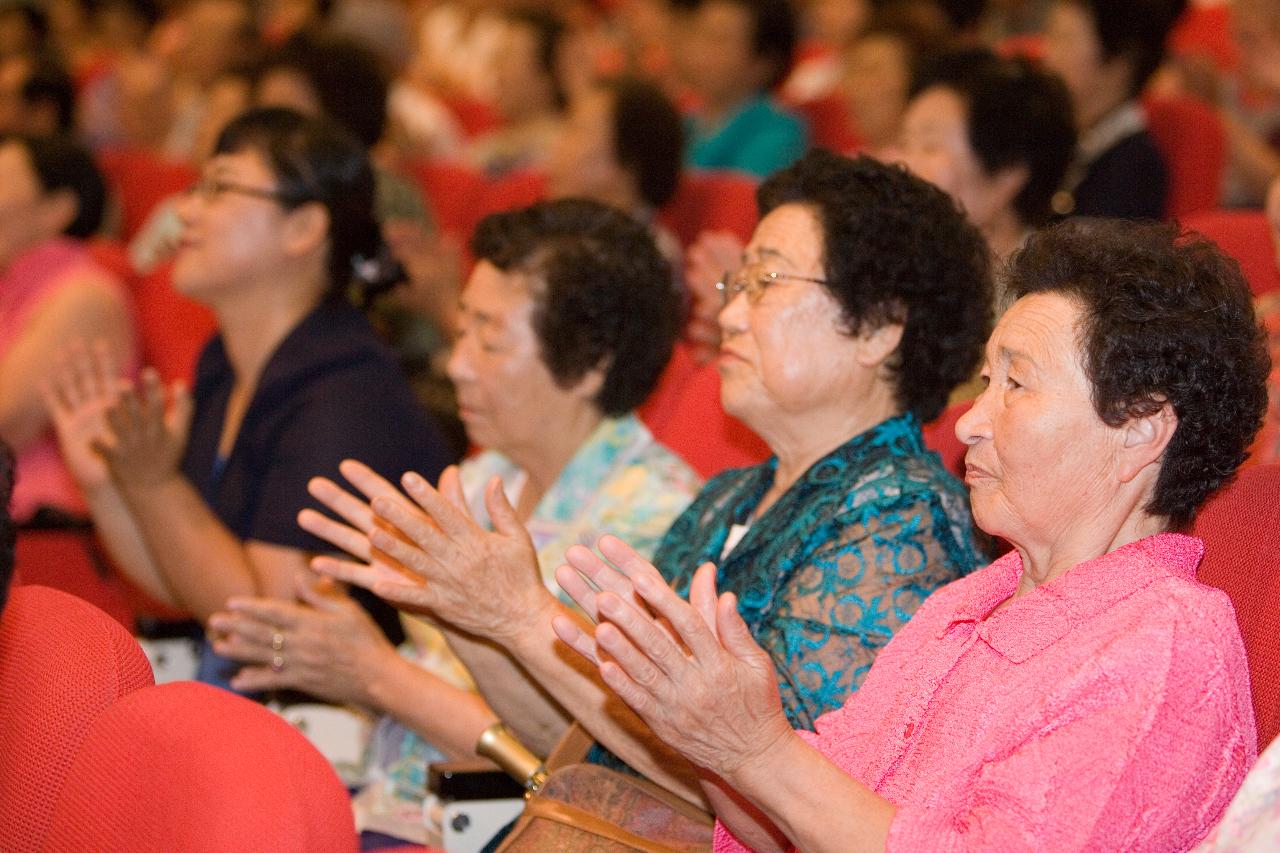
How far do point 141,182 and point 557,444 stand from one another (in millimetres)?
3612

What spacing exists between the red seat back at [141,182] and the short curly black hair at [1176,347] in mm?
4156

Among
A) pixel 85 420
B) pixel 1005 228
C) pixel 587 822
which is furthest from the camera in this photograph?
pixel 1005 228

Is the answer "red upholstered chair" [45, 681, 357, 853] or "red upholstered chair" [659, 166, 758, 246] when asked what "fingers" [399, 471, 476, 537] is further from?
"red upholstered chair" [659, 166, 758, 246]

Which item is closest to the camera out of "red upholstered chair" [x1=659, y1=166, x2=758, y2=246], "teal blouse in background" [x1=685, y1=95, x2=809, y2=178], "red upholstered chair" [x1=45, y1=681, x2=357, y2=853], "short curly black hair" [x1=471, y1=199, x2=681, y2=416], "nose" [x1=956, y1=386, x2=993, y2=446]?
"red upholstered chair" [x1=45, y1=681, x2=357, y2=853]

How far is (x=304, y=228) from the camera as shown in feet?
9.52

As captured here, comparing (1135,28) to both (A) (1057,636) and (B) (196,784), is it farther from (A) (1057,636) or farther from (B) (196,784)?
(B) (196,784)

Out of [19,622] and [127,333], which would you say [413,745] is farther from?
[127,333]

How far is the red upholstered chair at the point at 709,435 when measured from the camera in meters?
2.50

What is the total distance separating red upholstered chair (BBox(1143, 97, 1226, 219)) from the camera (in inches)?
143

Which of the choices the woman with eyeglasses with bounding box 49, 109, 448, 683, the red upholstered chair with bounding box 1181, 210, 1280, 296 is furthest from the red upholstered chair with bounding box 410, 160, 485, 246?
the red upholstered chair with bounding box 1181, 210, 1280, 296

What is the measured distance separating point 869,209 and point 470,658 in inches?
32.3

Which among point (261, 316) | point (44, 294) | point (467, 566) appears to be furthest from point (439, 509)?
point (44, 294)

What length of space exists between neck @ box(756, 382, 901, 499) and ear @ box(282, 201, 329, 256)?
123cm

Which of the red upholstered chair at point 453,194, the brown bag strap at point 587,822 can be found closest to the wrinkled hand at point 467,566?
the brown bag strap at point 587,822
